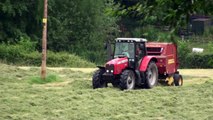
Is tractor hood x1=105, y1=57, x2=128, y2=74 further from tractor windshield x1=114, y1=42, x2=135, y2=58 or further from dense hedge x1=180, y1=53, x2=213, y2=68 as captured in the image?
dense hedge x1=180, y1=53, x2=213, y2=68

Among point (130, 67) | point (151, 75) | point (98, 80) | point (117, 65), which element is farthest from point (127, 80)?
point (151, 75)

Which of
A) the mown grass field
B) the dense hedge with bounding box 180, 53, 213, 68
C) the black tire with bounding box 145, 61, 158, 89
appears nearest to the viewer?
the mown grass field

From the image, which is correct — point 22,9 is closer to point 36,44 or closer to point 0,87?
point 36,44

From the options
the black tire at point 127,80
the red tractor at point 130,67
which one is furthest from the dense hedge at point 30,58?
the black tire at point 127,80

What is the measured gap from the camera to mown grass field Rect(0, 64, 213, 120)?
11.4 metres

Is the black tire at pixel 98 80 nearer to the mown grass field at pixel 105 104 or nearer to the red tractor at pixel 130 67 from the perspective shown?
the red tractor at pixel 130 67

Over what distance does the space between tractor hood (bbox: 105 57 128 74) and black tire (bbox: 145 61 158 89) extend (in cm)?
106

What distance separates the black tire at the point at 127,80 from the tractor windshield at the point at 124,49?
26.2 inches

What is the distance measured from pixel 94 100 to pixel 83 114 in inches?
93.3

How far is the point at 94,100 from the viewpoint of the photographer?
13906 millimetres

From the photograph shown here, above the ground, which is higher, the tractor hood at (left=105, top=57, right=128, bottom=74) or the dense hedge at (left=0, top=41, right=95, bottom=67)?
the tractor hood at (left=105, top=57, right=128, bottom=74)

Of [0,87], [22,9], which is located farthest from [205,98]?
[22,9]

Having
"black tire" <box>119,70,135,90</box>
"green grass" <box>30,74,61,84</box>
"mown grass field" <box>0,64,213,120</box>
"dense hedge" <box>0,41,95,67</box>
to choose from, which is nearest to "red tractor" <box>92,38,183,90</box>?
"black tire" <box>119,70,135,90</box>

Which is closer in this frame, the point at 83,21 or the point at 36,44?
the point at 36,44
